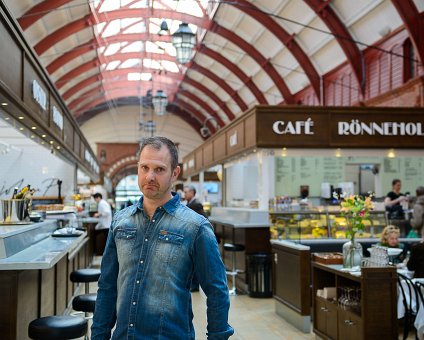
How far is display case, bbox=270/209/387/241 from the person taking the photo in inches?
343

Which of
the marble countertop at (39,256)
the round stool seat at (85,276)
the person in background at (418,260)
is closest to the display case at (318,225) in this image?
the person in background at (418,260)

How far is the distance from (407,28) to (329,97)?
18.1ft

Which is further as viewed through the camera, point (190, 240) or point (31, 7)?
point (31, 7)

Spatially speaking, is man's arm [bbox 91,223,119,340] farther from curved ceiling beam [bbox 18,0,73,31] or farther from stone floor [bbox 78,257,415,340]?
curved ceiling beam [bbox 18,0,73,31]

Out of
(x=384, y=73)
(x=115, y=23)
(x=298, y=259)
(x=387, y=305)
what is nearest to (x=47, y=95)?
(x=298, y=259)

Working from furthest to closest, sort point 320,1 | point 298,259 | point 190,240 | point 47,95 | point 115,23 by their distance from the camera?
point 115,23
point 320,1
point 47,95
point 298,259
point 190,240

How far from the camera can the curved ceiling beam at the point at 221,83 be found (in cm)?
2458

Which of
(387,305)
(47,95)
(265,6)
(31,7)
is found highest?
(265,6)

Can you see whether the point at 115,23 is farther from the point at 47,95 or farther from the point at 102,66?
the point at 47,95

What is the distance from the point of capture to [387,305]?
5.12 meters

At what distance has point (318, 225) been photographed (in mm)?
8750

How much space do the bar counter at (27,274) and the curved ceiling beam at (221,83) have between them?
18844 mm

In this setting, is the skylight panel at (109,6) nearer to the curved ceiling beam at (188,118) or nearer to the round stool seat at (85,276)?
the round stool seat at (85,276)

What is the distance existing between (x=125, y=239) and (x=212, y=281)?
1.24 ft
